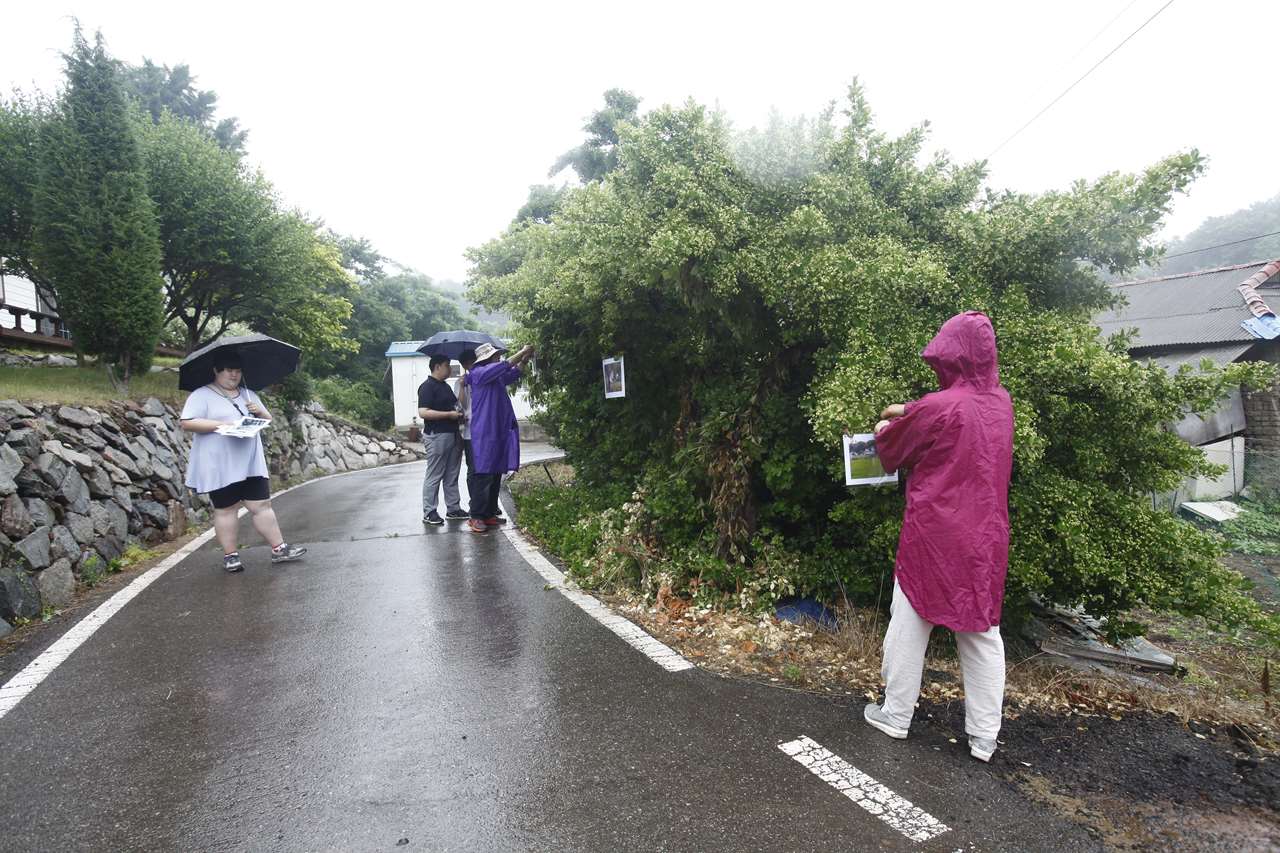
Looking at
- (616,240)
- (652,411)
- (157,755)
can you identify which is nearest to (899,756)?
(157,755)

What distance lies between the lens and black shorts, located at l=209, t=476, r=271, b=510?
6305 mm

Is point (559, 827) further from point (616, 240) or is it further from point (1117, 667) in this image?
point (1117, 667)

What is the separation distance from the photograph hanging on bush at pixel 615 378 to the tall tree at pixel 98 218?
8983 millimetres

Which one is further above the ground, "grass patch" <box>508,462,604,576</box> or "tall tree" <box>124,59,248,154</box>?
"tall tree" <box>124,59,248,154</box>

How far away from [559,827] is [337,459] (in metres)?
18.8

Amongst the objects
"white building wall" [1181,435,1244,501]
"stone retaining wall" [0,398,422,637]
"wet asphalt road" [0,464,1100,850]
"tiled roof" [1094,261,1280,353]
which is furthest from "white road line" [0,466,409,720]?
"white building wall" [1181,435,1244,501]

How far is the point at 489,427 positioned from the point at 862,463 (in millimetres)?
4710

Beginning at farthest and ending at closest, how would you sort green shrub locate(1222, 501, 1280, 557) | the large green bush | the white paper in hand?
green shrub locate(1222, 501, 1280, 557) → the white paper in hand → the large green bush

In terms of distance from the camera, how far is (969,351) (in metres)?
3.19

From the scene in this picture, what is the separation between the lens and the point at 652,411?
6.99 m

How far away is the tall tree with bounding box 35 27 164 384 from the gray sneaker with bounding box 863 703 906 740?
12.4 m

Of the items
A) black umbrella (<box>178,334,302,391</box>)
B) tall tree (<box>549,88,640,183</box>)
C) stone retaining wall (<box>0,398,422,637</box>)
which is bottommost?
stone retaining wall (<box>0,398,422,637</box>)

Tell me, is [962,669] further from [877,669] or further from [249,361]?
[249,361]

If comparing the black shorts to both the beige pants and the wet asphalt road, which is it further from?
the beige pants
